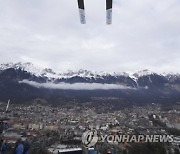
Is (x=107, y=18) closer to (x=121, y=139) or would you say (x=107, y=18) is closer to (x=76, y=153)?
(x=76, y=153)

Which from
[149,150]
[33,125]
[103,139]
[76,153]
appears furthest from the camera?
[33,125]

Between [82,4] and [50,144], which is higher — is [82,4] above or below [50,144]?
above

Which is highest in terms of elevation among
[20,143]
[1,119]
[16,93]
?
[16,93]

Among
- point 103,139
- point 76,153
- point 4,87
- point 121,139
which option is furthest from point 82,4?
point 4,87

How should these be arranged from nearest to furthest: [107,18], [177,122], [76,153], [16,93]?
[107,18], [76,153], [177,122], [16,93]

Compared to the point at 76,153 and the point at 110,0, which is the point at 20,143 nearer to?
Answer: the point at 110,0

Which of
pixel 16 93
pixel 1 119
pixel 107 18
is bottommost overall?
pixel 1 119

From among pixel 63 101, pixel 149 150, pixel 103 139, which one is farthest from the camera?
pixel 63 101

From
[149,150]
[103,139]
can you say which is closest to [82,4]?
[149,150]

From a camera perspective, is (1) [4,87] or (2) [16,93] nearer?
(2) [16,93]
